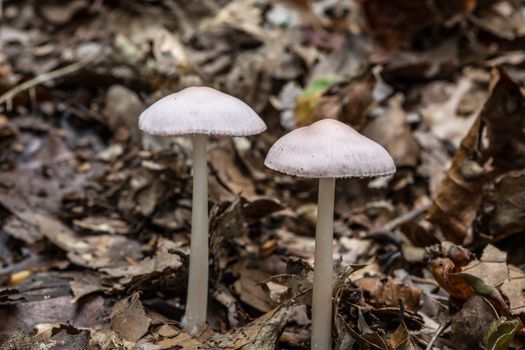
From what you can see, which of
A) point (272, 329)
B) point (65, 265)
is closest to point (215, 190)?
point (65, 265)

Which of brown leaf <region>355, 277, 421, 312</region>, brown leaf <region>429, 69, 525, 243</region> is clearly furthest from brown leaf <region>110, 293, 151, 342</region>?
brown leaf <region>429, 69, 525, 243</region>

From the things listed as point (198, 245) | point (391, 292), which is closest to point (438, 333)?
point (391, 292)

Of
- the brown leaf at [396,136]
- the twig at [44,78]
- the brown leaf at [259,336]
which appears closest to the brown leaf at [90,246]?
the brown leaf at [259,336]

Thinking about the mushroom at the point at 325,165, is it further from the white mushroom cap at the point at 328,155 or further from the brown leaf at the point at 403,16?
the brown leaf at the point at 403,16

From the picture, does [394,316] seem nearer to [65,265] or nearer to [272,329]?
[272,329]

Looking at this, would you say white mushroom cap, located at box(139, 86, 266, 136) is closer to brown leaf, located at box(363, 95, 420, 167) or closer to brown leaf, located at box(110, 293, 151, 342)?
brown leaf, located at box(110, 293, 151, 342)

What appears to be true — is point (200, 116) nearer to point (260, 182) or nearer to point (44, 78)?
point (260, 182)
